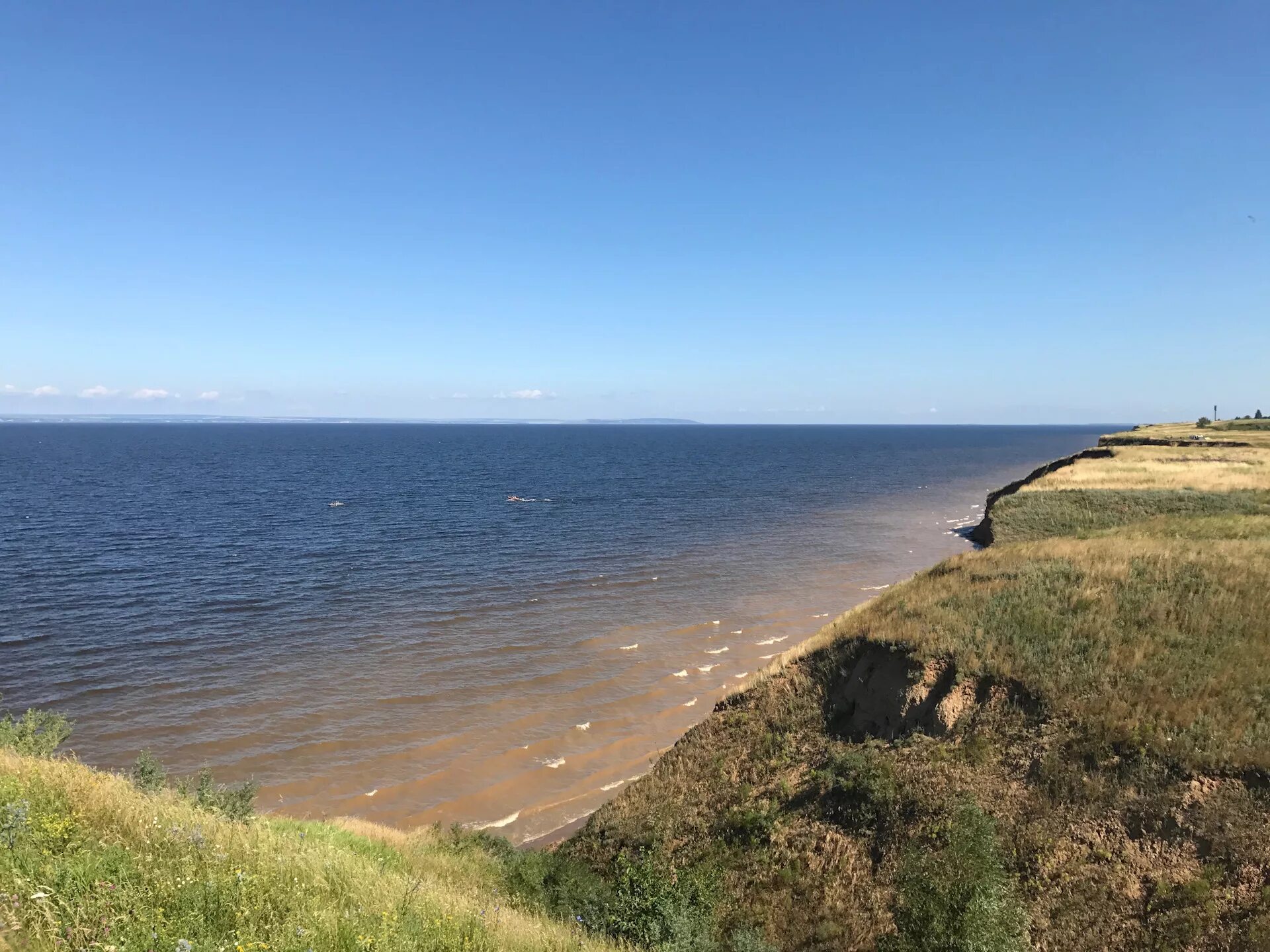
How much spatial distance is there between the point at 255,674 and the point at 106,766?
21.7 feet

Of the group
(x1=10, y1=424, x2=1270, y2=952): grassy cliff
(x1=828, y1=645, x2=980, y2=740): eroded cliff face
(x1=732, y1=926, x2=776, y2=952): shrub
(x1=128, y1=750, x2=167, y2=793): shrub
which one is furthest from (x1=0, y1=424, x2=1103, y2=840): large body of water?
(x1=732, y1=926, x2=776, y2=952): shrub

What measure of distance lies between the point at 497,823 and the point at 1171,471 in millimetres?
54430

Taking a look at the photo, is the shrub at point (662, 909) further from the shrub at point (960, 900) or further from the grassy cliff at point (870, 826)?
the shrub at point (960, 900)

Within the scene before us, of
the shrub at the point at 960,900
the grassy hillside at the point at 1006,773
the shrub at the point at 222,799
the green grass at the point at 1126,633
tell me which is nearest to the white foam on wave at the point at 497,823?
the grassy hillside at the point at 1006,773

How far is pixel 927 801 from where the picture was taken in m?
12.3

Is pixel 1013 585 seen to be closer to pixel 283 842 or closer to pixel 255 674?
pixel 283 842

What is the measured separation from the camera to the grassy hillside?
9547 millimetres

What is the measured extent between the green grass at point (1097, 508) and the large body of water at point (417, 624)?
256 inches

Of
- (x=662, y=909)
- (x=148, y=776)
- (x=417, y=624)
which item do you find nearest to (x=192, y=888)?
(x=662, y=909)

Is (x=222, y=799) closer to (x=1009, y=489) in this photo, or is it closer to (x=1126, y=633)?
(x=1126, y=633)

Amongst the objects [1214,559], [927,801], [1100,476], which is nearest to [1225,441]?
[1100,476]

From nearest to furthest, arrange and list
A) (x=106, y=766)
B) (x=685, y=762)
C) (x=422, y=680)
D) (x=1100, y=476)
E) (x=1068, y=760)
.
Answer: (x=1068, y=760) → (x=685, y=762) → (x=106, y=766) → (x=422, y=680) → (x=1100, y=476)

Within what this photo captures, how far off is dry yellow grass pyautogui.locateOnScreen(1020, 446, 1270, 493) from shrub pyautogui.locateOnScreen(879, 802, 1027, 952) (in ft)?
136

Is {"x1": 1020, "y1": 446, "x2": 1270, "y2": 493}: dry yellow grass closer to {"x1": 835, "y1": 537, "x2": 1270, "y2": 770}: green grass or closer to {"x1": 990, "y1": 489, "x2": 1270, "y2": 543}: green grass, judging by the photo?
{"x1": 990, "y1": 489, "x2": 1270, "y2": 543}: green grass
